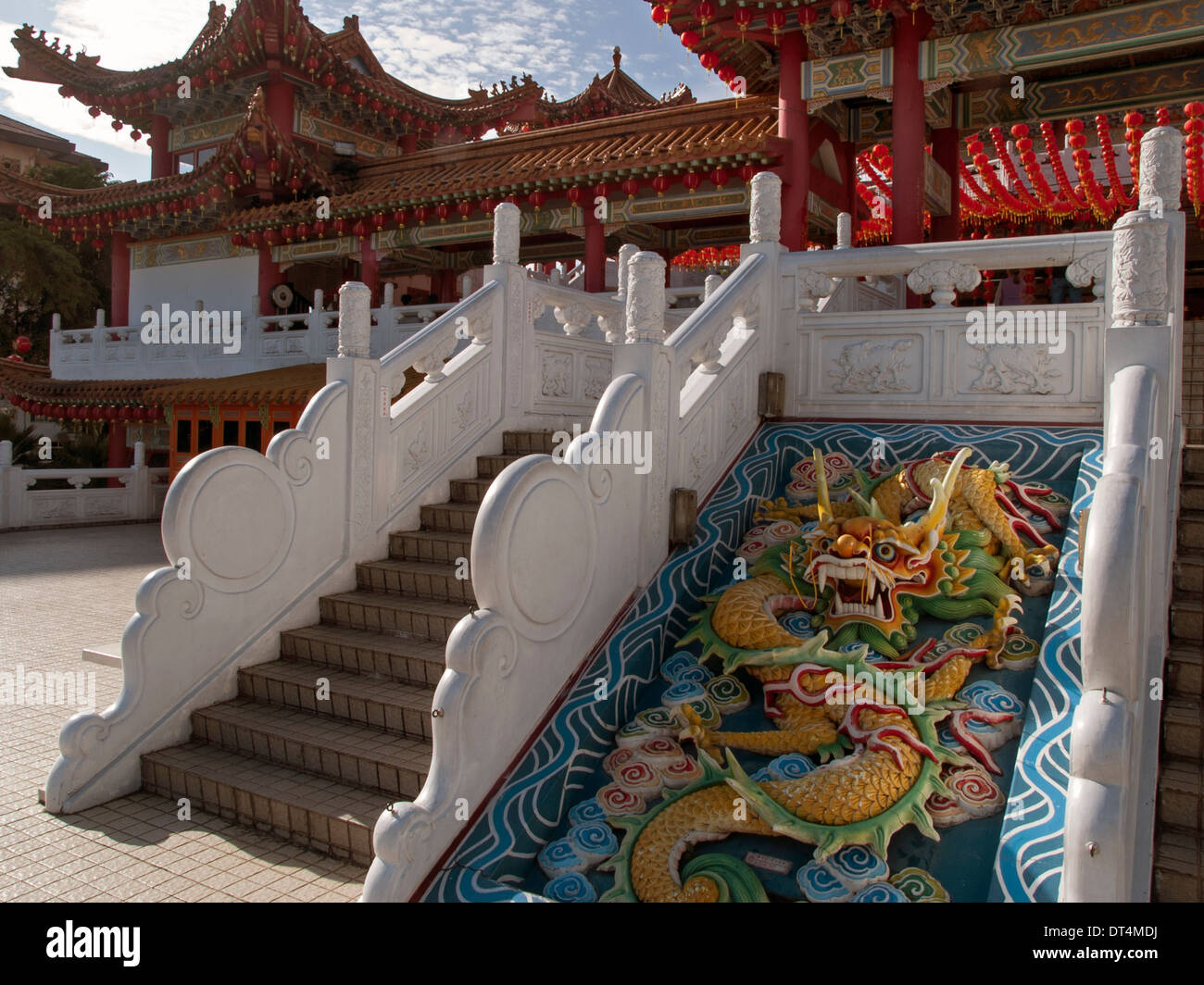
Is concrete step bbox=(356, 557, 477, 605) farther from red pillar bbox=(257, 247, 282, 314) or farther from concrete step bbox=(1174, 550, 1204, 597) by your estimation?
red pillar bbox=(257, 247, 282, 314)

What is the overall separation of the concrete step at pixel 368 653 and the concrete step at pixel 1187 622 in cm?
345

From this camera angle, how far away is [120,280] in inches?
779

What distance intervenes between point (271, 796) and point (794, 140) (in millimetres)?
9604

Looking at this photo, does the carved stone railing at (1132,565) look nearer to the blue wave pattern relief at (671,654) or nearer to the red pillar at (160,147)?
the blue wave pattern relief at (671,654)

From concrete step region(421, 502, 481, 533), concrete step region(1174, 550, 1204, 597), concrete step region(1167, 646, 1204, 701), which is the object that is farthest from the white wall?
concrete step region(1167, 646, 1204, 701)

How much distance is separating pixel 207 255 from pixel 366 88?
179 inches

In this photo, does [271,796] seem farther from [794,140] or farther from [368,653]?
[794,140]

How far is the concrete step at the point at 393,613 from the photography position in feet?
17.3

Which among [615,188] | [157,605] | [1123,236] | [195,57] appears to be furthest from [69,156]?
[1123,236]

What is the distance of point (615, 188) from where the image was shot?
13.3m

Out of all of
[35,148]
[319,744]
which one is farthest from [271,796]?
[35,148]

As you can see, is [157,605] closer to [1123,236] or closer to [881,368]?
[881,368]

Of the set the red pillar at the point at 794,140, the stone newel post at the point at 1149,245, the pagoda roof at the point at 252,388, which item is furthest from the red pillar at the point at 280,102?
the stone newel post at the point at 1149,245

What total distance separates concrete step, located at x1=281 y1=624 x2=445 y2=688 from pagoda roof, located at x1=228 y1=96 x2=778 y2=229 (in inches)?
322
